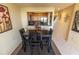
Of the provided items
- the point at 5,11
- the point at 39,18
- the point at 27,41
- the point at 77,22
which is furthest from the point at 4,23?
the point at 39,18

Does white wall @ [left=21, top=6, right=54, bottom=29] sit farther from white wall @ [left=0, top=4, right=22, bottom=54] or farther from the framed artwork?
the framed artwork

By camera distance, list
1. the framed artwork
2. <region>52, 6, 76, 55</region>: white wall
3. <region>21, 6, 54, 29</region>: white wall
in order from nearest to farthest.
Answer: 1. <region>52, 6, 76, 55</region>: white wall
2. the framed artwork
3. <region>21, 6, 54, 29</region>: white wall

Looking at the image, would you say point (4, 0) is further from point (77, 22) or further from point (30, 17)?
point (30, 17)

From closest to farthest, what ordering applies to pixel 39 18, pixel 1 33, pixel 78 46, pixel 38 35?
pixel 78 46, pixel 1 33, pixel 38 35, pixel 39 18

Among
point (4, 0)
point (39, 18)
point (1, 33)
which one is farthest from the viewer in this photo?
point (39, 18)

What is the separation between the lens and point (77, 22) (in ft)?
8.04

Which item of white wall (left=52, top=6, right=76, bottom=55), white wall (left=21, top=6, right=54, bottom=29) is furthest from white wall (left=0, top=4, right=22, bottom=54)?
white wall (left=52, top=6, right=76, bottom=55)

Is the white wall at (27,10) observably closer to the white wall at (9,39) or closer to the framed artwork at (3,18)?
the white wall at (9,39)

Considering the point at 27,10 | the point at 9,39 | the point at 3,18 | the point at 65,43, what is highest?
the point at 27,10

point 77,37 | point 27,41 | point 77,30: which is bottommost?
point 27,41

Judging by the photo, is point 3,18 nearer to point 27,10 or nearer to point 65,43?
point 65,43

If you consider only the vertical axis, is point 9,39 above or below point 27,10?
below

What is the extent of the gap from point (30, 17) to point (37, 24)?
53cm

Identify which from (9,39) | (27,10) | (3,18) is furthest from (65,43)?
(27,10)
